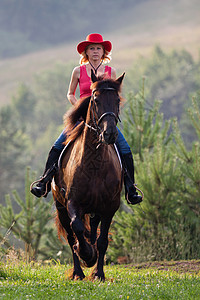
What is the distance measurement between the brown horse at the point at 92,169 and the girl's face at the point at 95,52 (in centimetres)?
102

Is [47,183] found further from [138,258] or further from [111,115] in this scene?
[138,258]

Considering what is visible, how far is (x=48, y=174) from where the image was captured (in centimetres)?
718

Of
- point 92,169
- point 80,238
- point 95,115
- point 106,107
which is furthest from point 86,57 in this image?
point 80,238

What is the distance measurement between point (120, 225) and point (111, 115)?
9309 millimetres

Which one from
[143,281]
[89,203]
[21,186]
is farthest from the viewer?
[21,186]

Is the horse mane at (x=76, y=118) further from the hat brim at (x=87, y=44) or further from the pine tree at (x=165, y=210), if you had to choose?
the pine tree at (x=165, y=210)

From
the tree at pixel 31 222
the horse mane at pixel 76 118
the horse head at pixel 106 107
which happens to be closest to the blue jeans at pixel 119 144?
the horse mane at pixel 76 118

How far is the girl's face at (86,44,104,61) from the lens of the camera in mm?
7340

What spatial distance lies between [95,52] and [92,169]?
2.00m

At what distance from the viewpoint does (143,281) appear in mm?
6973

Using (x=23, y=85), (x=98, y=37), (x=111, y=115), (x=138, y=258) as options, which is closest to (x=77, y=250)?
(x=111, y=115)

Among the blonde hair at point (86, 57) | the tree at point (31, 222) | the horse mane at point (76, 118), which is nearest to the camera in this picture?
the horse mane at point (76, 118)

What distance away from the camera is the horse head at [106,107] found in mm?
5574

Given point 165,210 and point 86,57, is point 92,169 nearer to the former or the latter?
point 86,57
